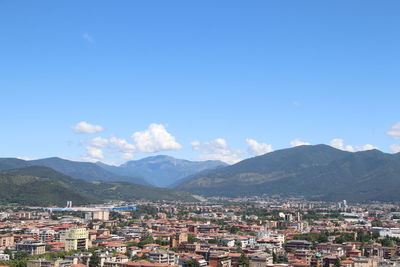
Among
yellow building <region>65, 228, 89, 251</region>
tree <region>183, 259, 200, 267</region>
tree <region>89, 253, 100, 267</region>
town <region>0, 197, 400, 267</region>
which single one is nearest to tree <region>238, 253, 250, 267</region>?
town <region>0, 197, 400, 267</region>

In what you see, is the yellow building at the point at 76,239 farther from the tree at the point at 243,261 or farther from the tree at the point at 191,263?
the tree at the point at 243,261

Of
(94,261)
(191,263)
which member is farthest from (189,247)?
(94,261)

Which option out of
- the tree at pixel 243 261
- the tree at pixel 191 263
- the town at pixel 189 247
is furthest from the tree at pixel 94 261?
the tree at pixel 243 261

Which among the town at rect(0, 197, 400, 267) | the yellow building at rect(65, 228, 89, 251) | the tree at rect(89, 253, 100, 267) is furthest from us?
the yellow building at rect(65, 228, 89, 251)

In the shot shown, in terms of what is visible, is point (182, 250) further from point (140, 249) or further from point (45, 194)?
point (45, 194)

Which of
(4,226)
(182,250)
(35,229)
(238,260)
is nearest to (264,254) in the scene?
(238,260)

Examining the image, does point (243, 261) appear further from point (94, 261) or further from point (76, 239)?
point (76, 239)

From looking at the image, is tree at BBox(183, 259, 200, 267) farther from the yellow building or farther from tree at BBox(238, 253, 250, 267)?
the yellow building

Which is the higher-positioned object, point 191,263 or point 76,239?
point 76,239
